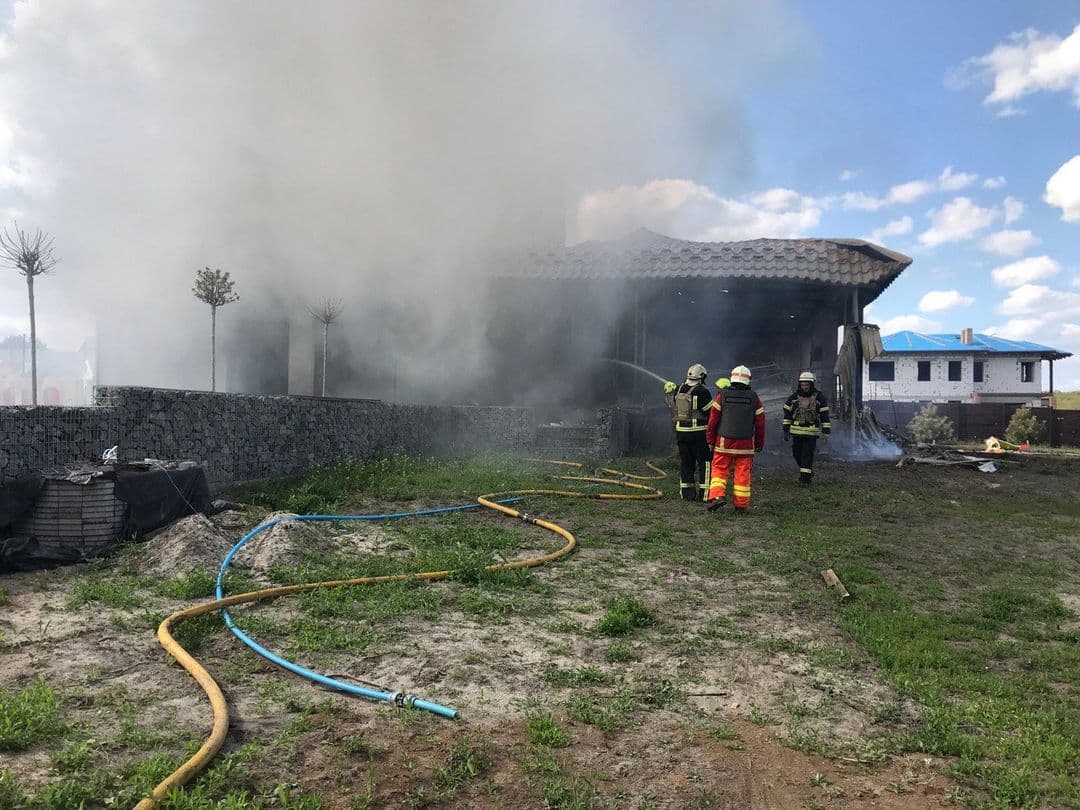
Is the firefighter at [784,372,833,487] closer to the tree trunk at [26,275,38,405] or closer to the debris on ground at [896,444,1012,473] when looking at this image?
the debris on ground at [896,444,1012,473]

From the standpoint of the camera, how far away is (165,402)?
6879 mm

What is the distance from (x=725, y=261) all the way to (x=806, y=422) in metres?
4.58

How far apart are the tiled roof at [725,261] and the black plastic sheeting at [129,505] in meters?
9.35

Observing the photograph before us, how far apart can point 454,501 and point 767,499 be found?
13.0ft

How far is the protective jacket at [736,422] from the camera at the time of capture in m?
7.80

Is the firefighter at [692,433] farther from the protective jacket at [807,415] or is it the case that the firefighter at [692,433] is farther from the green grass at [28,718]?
the green grass at [28,718]

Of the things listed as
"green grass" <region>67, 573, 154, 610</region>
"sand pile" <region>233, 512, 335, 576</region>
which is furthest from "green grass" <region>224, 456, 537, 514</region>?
"green grass" <region>67, 573, 154, 610</region>

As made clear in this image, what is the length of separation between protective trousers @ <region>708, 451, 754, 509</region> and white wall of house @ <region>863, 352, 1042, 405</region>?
33.3 meters

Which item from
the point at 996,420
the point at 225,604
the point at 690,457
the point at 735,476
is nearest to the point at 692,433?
the point at 690,457

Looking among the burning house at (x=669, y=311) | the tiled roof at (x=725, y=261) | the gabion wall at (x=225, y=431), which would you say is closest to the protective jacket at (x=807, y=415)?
the burning house at (x=669, y=311)

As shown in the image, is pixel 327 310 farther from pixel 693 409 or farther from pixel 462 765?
pixel 462 765

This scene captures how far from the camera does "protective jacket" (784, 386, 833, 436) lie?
33.9 feet

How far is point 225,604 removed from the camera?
156 inches

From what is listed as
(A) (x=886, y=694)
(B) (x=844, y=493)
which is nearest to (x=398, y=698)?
(A) (x=886, y=694)
